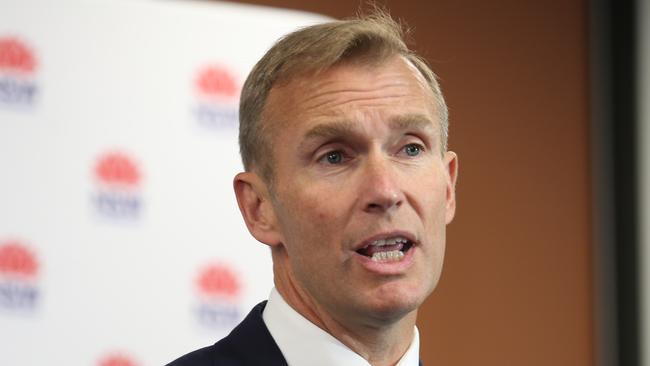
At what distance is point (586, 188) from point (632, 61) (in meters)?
0.51

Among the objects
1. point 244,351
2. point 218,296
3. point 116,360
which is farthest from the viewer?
point 218,296

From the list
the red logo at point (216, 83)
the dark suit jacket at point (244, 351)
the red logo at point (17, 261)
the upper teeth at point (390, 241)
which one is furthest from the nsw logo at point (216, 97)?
the upper teeth at point (390, 241)

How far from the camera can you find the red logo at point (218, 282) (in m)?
3.38

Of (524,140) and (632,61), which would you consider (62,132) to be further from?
(632,61)

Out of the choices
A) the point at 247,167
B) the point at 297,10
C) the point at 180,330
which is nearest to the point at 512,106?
the point at 297,10

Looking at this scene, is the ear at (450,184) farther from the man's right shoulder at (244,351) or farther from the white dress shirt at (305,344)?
the man's right shoulder at (244,351)

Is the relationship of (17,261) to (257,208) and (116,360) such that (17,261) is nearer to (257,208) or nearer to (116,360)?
(116,360)

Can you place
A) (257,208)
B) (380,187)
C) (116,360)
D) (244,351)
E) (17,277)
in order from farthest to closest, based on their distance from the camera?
(116,360) → (17,277) → (257,208) → (244,351) → (380,187)

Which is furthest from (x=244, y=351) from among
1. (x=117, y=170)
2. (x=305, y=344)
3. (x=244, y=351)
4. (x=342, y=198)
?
(x=117, y=170)

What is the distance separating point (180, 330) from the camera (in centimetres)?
333

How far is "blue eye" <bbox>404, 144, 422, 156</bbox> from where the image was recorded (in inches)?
Result: 81.5

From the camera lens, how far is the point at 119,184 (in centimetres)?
328

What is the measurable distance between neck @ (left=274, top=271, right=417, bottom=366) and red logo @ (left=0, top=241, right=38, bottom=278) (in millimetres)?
1239

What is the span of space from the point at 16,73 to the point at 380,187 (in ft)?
5.03
